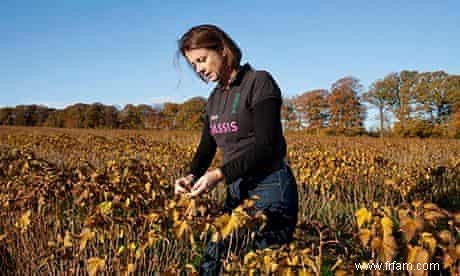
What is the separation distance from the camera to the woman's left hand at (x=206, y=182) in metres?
1.15

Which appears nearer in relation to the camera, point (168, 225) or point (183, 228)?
point (183, 228)

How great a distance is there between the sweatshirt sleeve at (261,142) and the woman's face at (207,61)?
0.86 feet

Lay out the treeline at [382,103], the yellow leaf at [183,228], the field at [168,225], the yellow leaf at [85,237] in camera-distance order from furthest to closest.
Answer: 1. the treeline at [382,103]
2. the yellow leaf at [85,237]
3. the yellow leaf at [183,228]
4. the field at [168,225]

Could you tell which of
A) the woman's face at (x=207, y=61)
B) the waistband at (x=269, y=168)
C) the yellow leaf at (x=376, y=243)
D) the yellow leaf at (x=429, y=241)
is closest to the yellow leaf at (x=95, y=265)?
the waistband at (x=269, y=168)

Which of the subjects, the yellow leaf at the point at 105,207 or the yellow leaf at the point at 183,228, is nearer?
the yellow leaf at the point at 183,228

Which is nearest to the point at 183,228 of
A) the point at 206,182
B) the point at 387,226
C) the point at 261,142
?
the point at 206,182

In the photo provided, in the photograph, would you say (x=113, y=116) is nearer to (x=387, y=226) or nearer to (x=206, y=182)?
(x=206, y=182)

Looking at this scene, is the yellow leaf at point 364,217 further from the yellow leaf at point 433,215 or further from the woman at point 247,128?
the woman at point 247,128

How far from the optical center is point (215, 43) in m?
1.36

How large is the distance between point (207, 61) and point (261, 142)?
0.41m

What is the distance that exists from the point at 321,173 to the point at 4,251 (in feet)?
9.69

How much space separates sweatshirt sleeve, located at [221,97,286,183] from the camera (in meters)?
1.22

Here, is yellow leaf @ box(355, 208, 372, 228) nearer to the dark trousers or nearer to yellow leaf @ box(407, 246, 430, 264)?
yellow leaf @ box(407, 246, 430, 264)

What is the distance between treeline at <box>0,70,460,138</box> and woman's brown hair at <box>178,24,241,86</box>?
26.3m
